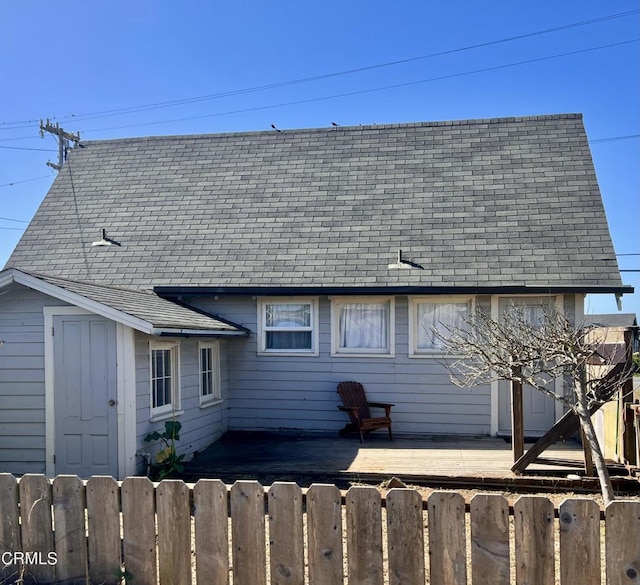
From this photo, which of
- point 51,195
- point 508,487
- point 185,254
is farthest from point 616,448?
point 51,195

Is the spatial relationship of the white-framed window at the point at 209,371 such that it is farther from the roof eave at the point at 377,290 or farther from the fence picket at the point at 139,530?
the fence picket at the point at 139,530

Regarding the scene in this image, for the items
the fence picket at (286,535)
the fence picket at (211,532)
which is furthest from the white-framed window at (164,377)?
the fence picket at (286,535)

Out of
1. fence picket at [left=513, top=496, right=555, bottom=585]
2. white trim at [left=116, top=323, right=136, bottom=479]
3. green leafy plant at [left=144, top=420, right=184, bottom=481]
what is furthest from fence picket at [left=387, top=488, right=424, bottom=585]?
white trim at [left=116, top=323, right=136, bottom=479]

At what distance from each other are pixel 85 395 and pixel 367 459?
12.5ft

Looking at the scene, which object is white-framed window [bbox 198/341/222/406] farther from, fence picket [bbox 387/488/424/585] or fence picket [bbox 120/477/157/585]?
fence picket [bbox 387/488/424/585]

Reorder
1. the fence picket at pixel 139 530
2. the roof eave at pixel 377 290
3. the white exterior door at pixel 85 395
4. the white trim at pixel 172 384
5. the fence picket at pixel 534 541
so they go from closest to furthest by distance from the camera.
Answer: the fence picket at pixel 534 541
the fence picket at pixel 139 530
the white exterior door at pixel 85 395
the white trim at pixel 172 384
the roof eave at pixel 377 290

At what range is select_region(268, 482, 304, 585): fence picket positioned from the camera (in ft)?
11.7

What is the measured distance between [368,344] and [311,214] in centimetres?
297

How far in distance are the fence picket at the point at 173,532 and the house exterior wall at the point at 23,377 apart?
16.8ft

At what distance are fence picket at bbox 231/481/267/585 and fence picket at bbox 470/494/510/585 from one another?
1189 mm

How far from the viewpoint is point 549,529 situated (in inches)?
129

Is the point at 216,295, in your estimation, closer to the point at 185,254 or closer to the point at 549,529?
the point at 185,254

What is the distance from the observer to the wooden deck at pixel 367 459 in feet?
25.5

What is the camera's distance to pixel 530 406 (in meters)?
10.2
